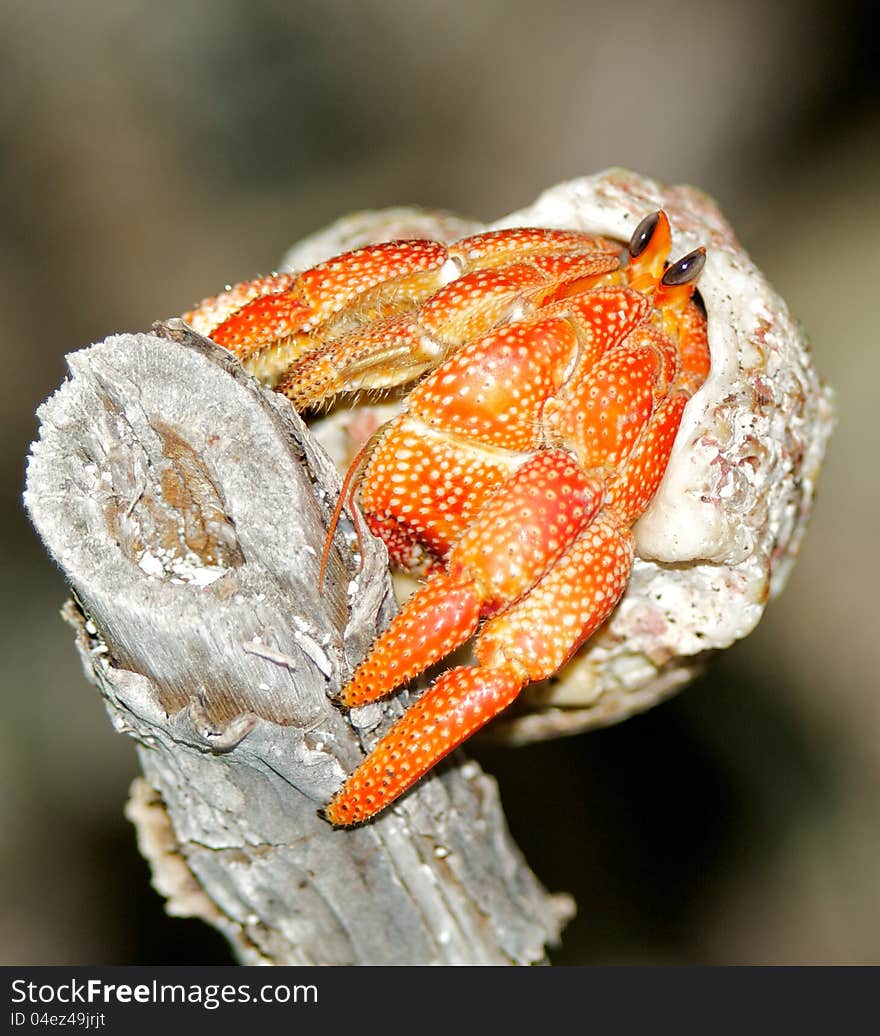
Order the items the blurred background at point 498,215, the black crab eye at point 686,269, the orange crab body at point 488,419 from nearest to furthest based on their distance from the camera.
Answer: the orange crab body at point 488,419 → the black crab eye at point 686,269 → the blurred background at point 498,215

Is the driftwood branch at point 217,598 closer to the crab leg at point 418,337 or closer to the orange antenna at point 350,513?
the orange antenna at point 350,513

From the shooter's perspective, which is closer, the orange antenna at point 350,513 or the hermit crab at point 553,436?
the orange antenna at point 350,513

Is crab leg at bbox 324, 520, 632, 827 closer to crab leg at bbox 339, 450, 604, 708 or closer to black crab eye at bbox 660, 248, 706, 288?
crab leg at bbox 339, 450, 604, 708

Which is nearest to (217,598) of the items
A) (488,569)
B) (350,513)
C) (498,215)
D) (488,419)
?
(350,513)

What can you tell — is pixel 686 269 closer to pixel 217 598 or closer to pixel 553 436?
pixel 553 436

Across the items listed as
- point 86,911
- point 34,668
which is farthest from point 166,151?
point 86,911

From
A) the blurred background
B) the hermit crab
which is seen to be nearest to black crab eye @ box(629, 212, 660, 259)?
the hermit crab

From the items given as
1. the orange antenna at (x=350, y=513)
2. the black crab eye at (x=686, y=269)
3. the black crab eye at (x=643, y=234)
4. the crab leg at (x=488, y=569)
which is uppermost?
the black crab eye at (x=643, y=234)

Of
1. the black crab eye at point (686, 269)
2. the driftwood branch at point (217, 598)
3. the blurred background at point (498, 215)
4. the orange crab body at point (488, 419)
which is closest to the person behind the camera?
the driftwood branch at point (217, 598)

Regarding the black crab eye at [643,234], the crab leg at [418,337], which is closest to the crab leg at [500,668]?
the crab leg at [418,337]
